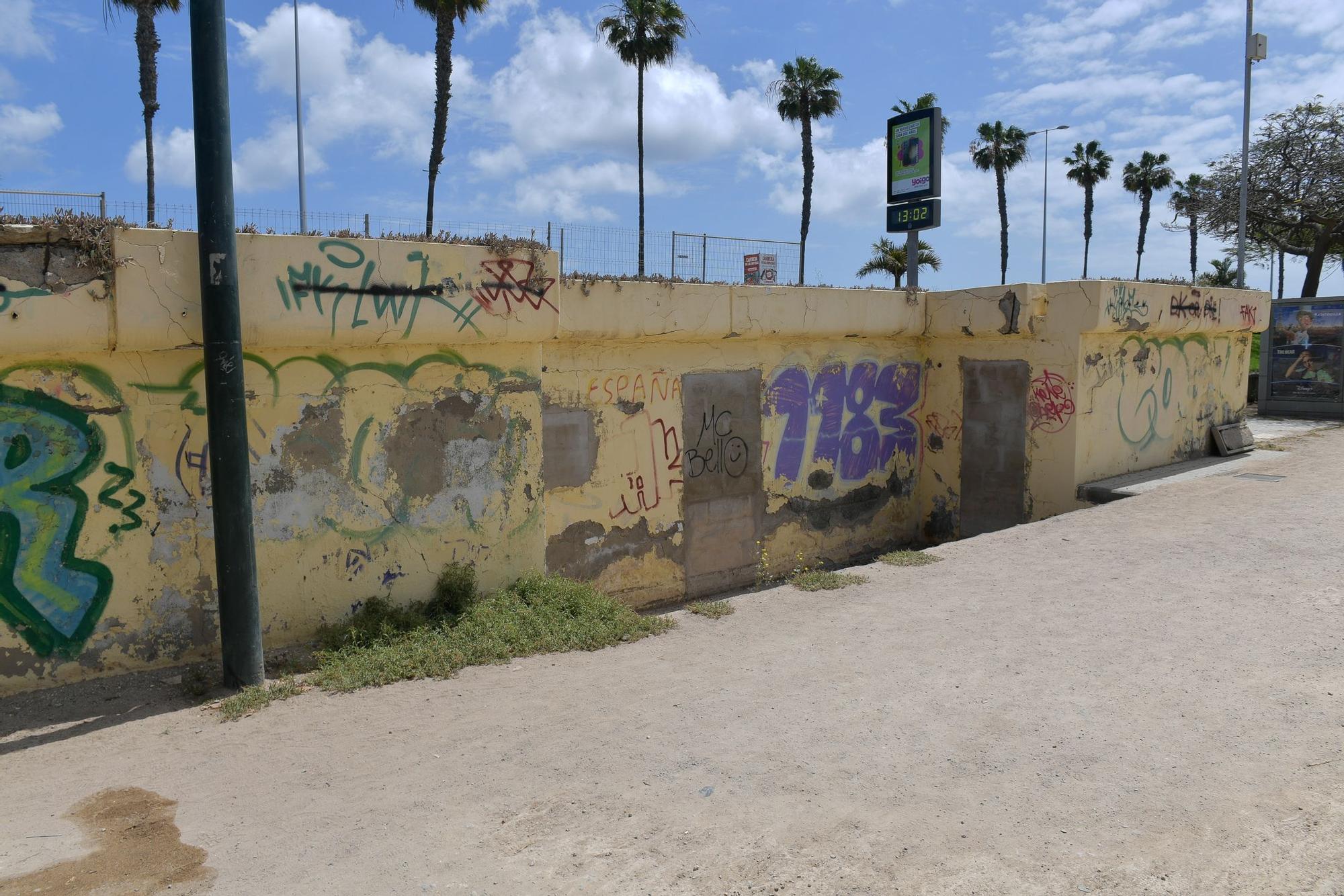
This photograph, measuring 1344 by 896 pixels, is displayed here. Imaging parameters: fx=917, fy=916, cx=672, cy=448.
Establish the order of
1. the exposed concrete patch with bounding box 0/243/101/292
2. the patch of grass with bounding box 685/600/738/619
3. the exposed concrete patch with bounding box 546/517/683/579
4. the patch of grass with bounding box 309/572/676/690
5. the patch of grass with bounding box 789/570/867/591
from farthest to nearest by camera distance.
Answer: the exposed concrete patch with bounding box 546/517/683/579 < the patch of grass with bounding box 789/570/867/591 < the patch of grass with bounding box 685/600/738/619 < the patch of grass with bounding box 309/572/676/690 < the exposed concrete patch with bounding box 0/243/101/292

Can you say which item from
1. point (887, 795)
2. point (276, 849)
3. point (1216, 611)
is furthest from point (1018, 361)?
point (276, 849)

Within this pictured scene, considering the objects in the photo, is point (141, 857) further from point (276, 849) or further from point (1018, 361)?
point (1018, 361)

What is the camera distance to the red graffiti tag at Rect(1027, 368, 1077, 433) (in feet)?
34.8

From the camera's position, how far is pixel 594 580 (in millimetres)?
8328

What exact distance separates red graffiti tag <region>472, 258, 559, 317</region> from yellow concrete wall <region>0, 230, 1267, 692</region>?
0.05ft

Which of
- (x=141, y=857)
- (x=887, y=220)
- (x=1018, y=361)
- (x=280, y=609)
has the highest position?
(x=887, y=220)

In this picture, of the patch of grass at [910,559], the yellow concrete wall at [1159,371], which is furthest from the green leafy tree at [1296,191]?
the patch of grass at [910,559]

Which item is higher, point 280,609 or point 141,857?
point 280,609

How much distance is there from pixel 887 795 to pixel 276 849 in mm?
2569

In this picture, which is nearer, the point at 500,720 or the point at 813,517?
the point at 500,720

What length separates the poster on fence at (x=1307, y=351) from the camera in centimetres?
1856

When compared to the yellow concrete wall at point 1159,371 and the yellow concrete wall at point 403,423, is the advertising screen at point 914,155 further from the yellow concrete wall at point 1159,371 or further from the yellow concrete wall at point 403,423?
the yellow concrete wall at point 1159,371

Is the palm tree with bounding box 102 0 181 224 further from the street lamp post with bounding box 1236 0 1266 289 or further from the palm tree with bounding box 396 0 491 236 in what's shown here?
the street lamp post with bounding box 1236 0 1266 289

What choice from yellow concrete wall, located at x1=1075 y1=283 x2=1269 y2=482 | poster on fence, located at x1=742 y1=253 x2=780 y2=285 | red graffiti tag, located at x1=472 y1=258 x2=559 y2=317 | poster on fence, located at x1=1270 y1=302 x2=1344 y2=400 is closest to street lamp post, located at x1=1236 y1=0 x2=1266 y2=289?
poster on fence, located at x1=1270 y1=302 x2=1344 y2=400
